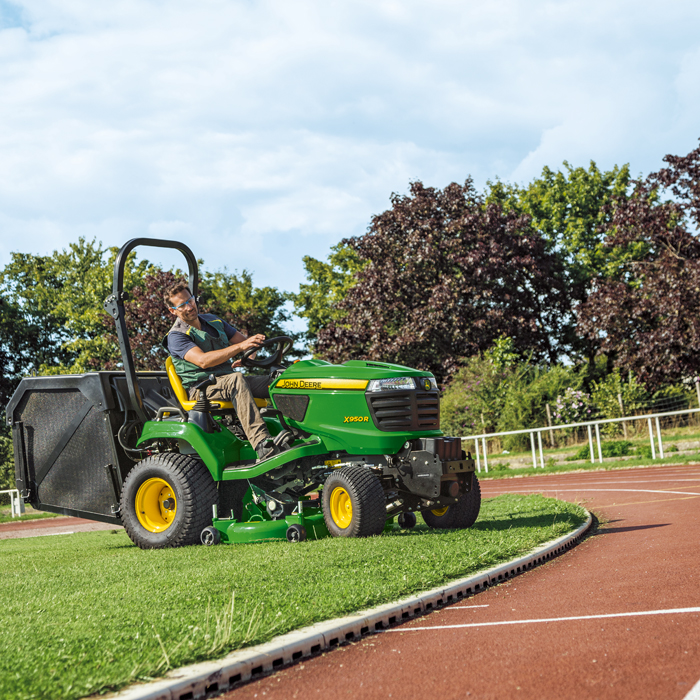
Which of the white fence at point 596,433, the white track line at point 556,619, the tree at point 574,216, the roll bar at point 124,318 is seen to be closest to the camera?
the white track line at point 556,619

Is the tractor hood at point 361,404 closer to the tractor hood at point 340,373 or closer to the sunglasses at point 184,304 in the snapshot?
the tractor hood at point 340,373

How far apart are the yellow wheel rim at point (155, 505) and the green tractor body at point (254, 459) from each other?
0.04ft

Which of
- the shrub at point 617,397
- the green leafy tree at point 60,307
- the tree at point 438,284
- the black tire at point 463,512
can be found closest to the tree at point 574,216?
the tree at point 438,284

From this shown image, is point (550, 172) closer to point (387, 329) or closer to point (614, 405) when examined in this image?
point (387, 329)

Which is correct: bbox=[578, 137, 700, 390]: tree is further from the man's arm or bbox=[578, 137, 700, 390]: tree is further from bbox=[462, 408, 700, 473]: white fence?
the man's arm

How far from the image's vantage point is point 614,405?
23.0 metres

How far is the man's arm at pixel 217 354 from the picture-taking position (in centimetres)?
767

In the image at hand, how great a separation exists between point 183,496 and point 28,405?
265cm

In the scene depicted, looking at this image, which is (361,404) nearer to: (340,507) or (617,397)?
(340,507)

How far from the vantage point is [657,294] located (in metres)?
20.7

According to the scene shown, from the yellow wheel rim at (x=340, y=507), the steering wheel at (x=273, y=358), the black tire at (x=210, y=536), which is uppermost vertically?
the steering wheel at (x=273, y=358)

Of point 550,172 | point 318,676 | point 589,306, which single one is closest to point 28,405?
point 318,676

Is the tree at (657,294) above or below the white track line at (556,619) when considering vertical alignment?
above

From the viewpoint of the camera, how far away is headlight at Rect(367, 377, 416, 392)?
7.74 m
